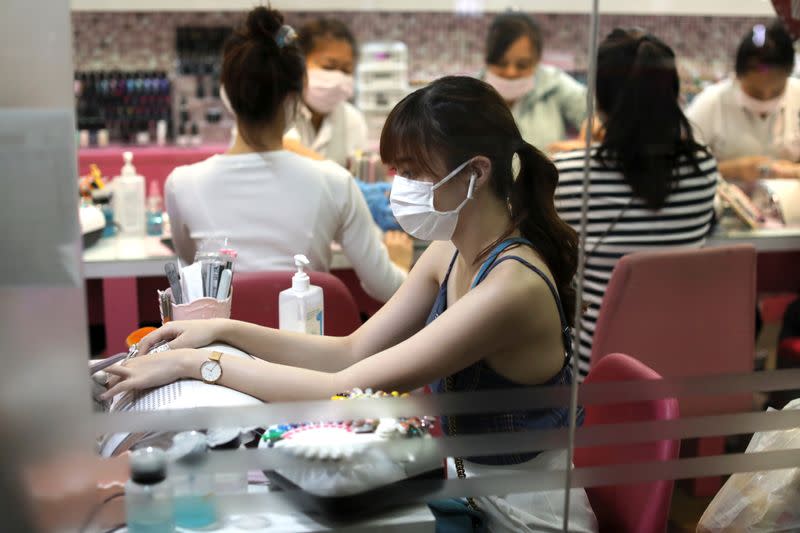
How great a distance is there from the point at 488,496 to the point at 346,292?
15.1 inches

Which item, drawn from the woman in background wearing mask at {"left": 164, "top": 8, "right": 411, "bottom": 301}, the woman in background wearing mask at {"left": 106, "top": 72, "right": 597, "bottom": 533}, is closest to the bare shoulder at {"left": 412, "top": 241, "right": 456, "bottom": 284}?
the woman in background wearing mask at {"left": 106, "top": 72, "right": 597, "bottom": 533}

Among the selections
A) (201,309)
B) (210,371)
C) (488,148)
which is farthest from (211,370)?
(488,148)

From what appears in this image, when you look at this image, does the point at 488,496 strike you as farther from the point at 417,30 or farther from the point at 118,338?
the point at 417,30

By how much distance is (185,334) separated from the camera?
1.30 m

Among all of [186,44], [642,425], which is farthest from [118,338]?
[186,44]

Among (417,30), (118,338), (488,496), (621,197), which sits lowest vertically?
(488,496)

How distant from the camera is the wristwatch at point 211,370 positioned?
1.25 meters

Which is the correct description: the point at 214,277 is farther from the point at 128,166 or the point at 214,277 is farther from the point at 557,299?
the point at 128,166

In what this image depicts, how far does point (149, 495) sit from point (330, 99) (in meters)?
1.14

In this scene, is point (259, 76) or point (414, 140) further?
point (259, 76)

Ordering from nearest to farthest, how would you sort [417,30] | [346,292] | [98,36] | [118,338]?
[118,338] → [346,292] → [417,30] → [98,36]

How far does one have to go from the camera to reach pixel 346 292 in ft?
4.75

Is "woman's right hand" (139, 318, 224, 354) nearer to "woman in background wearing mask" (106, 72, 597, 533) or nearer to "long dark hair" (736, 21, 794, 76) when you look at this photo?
"woman in background wearing mask" (106, 72, 597, 533)

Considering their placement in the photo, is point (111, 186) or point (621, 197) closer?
point (621, 197)
